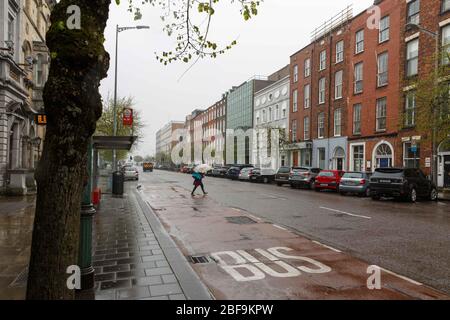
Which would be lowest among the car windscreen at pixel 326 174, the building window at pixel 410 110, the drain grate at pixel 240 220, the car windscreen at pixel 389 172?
the drain grate at pixel 240 220

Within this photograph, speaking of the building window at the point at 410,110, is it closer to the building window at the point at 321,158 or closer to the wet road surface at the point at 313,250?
the wet road surface at the point at 313,250

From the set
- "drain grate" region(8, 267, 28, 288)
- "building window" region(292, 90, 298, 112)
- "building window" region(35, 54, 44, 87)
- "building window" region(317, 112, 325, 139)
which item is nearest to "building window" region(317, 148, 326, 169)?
"building window" region(317, 112, 325, 139)

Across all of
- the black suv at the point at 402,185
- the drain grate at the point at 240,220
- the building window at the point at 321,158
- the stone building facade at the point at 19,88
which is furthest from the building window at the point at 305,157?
the drain grate at the point at 240,220

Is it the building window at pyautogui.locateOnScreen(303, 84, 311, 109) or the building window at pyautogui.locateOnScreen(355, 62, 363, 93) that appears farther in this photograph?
the building window at pyautogui.locateOnScreen(303, 84, 311, 109)

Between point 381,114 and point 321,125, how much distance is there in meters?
8.33

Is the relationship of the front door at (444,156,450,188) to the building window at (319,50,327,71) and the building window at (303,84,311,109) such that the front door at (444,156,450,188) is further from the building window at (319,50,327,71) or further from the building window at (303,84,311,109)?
the building window at (303,84,311,109)

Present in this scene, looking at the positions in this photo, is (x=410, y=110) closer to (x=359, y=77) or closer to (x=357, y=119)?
(x=357, y=119)

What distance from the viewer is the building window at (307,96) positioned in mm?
38000

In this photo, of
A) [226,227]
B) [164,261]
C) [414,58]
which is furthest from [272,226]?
[414,58]

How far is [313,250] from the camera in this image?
6.78m

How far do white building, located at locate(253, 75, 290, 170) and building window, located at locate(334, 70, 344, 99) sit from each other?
24.8 feet

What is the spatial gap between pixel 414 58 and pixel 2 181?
82.9ft

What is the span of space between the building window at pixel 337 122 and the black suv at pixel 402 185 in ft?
48.8

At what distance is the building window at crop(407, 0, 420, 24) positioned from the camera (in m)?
24.2
